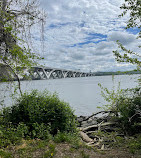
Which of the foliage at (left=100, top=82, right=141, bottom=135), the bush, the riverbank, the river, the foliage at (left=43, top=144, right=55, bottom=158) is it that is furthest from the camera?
the river

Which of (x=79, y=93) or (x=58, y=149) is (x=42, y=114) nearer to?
(x=58, y=149)

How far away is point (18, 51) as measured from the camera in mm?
6688

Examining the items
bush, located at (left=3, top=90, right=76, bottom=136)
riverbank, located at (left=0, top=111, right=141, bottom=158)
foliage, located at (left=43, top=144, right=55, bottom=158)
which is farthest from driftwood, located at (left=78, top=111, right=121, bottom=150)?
foliage, located at (left=43, top=144, right=55, bottom=158)

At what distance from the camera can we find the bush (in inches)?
259

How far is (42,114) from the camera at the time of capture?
665cm

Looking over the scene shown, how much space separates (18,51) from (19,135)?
331 cm

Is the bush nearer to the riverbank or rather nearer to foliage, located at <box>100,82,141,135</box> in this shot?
the riverbank

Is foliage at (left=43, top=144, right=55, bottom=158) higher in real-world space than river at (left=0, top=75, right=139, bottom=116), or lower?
higher

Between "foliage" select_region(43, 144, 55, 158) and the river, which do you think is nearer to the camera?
"foliage" select_region(43, 144, 55, 158)

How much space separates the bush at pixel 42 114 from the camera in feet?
21.6

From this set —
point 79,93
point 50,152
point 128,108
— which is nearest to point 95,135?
point 128,108

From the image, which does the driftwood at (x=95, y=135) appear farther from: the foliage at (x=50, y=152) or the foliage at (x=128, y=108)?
the foliage at (x=50, y=152)

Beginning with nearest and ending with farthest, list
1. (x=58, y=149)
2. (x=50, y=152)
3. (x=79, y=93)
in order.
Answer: (x=50, y=152), (x=58, y=149), (x=79, y=93)

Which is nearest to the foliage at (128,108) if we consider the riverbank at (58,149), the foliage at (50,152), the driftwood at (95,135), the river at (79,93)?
the driftwood at (95,135)
